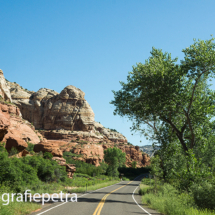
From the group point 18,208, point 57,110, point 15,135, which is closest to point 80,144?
point 57,110

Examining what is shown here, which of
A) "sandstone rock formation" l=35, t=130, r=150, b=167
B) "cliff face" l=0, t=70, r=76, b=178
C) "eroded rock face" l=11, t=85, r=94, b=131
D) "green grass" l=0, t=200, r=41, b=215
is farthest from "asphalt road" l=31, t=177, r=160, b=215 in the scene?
"eroded rock face" l=11, t=85, r=94, b=131

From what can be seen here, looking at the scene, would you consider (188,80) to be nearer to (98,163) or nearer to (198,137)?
(198,137)

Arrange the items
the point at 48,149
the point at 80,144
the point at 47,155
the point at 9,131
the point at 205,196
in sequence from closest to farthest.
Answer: the point at 205,196 → the point at 9,131 → the point at 47,155 → the point at 48,149 → the point at 80,144

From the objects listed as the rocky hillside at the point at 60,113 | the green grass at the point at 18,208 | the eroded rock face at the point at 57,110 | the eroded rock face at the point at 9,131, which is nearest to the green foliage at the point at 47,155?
the eroded rock face at the point at 9,131

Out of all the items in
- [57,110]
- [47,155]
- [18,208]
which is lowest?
[18,208]

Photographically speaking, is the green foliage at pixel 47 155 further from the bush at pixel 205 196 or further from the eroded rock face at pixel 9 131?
the bush at pixel 205 196

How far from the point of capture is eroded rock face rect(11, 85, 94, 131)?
4250 inches

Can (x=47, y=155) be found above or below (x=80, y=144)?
below

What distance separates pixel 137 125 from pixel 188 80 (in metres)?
7.20

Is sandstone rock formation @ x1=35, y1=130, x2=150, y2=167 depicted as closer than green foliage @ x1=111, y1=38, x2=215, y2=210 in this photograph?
No

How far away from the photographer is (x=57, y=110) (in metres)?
110

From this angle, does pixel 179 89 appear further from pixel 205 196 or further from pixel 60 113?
pixel 60 113

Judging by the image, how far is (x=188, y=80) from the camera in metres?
17.5

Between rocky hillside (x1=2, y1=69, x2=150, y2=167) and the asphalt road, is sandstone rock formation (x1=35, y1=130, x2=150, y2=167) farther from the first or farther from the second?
the asphalt road
